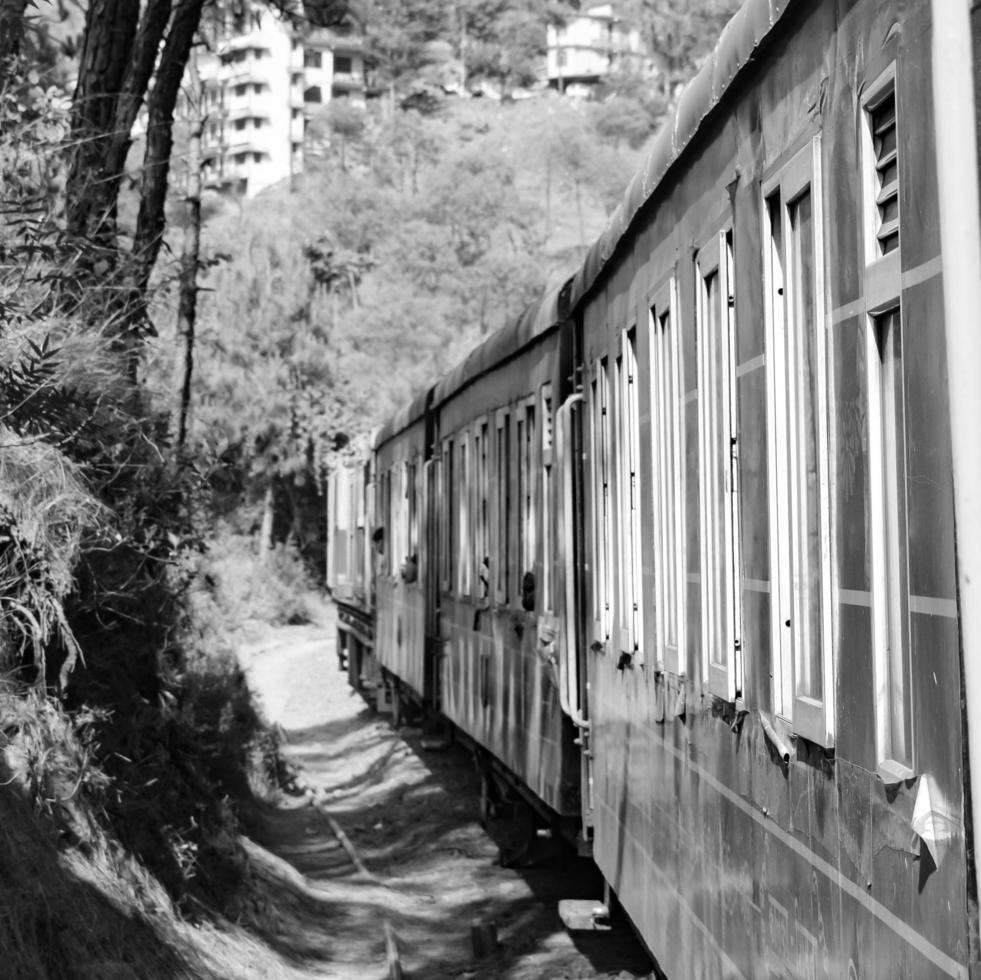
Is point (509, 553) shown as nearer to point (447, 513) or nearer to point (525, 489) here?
point (525, 489)

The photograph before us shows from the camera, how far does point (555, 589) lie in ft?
29.0

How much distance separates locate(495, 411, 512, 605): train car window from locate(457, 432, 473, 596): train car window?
4.74 ft

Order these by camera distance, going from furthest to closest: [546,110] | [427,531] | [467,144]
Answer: [546,110]
[467,144]
[427,531]

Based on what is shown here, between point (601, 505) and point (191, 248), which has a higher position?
point (191, 248)

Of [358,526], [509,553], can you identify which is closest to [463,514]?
[509,553]

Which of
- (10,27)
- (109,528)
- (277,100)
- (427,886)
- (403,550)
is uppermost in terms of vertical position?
(277,100)

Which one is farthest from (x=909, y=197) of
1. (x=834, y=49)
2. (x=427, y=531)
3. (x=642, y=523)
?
(x=427, y=531)

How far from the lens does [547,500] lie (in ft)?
29.9

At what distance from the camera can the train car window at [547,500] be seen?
9.02 metres

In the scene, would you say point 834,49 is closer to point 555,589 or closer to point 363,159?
point 555,589

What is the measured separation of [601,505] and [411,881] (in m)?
5.86

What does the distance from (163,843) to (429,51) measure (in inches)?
4833

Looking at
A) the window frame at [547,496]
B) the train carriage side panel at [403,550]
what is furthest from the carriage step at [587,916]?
the train carriage side panel at [403,550]

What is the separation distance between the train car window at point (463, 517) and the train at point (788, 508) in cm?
385
